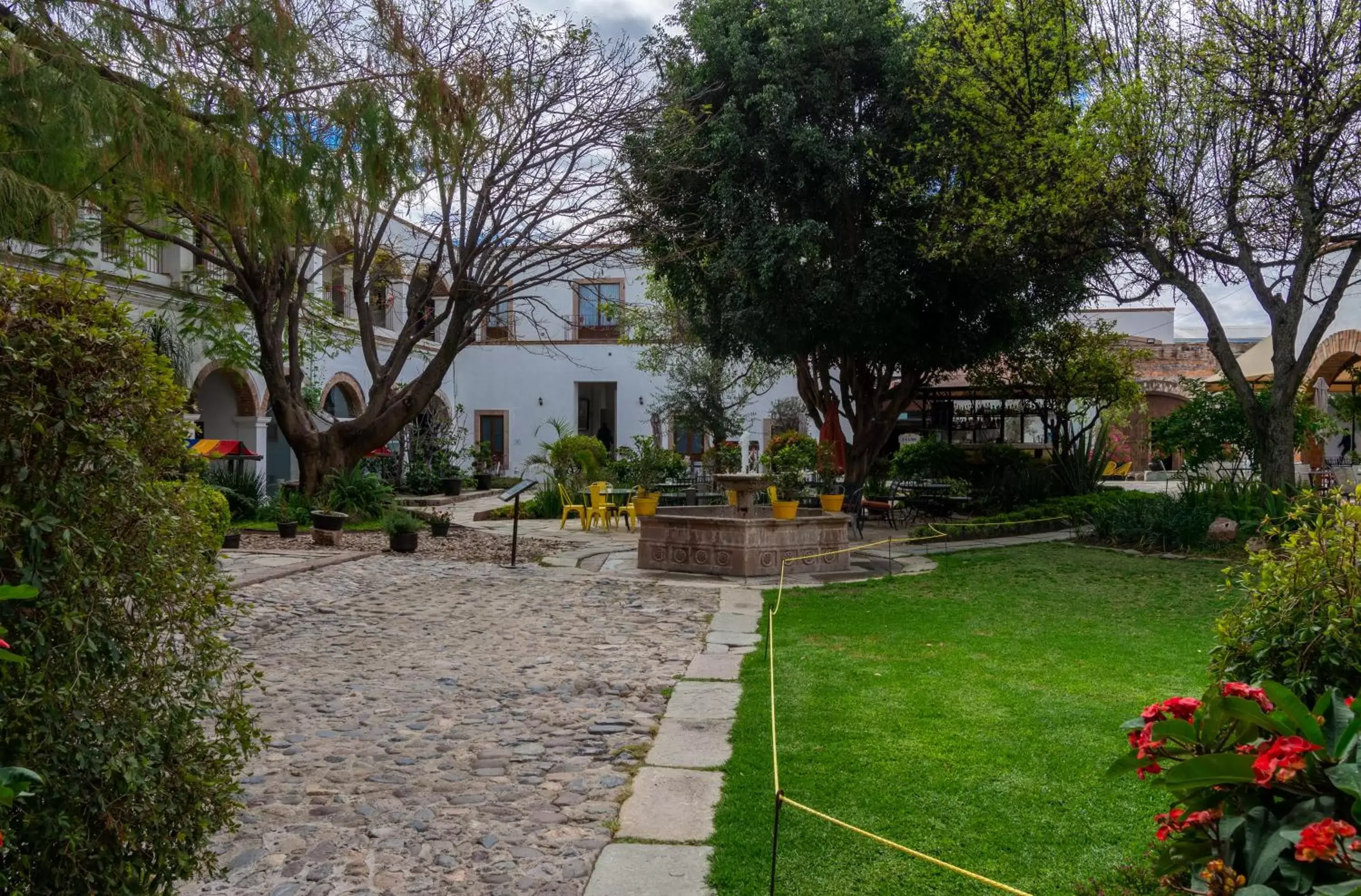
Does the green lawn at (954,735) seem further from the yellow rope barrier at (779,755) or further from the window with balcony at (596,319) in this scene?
the window with balcony at (596,319)

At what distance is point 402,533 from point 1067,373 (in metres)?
10.1

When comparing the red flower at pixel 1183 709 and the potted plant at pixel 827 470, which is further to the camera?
the potted plant at pixel 827 470

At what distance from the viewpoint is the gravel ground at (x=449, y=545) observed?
421 inches

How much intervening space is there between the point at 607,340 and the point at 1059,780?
2261 centimetres

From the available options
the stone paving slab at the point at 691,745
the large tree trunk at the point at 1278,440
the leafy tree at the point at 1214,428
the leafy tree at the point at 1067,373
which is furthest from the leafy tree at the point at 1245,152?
the stone paving slab at the point at 691,745

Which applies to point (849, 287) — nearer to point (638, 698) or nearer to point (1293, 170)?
point (1293, 170)

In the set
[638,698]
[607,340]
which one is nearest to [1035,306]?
[638,698]

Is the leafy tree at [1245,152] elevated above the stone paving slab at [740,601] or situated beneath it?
elevated above

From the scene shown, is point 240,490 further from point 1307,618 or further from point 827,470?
point 1307,618

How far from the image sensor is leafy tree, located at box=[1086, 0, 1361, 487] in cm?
920

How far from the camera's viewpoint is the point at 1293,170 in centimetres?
976

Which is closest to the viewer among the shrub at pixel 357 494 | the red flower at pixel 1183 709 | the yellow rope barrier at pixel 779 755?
the red flower at pixel 1183 709

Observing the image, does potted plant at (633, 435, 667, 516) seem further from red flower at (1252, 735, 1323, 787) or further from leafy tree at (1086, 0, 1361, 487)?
red flower at (1252, 735, 1323, 787)

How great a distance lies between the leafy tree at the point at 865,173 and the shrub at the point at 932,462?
2.89 metres
